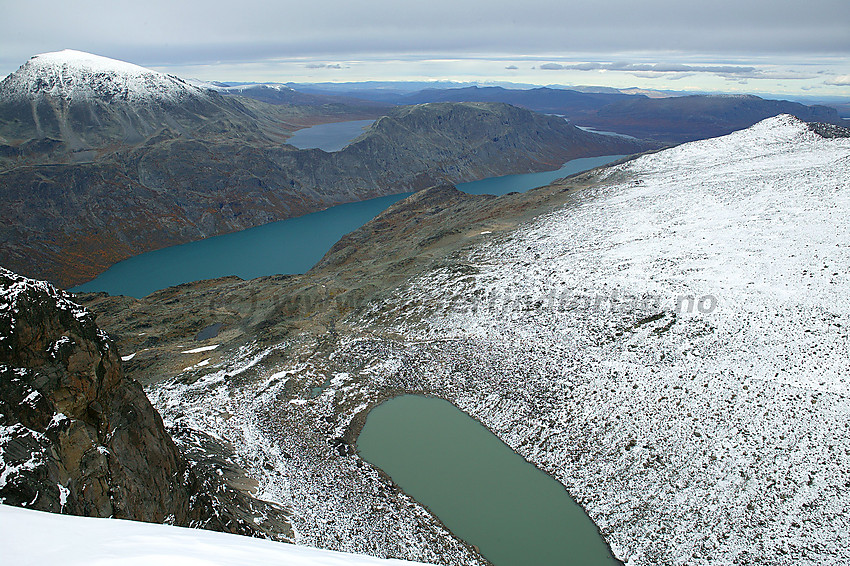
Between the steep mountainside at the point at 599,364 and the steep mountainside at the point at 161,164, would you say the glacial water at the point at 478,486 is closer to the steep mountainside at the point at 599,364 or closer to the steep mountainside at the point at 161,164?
the steep mountainside at the point at 599,364

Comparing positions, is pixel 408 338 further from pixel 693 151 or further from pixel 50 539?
pixel 693 151

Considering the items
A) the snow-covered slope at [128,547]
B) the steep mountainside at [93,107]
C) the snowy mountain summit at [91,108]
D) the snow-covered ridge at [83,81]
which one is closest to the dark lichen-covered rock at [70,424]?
the snow-covered slope at [128,547]

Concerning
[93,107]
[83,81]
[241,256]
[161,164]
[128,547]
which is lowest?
[241,256]

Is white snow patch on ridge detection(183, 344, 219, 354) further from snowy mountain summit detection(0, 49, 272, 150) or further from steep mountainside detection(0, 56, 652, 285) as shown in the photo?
snowy mountain summit detection(0, 49, 272, 150)

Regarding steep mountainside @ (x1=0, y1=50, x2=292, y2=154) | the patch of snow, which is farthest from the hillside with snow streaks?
steep mountainside @ (x1=0, y1=50, x2=292, y2=154)

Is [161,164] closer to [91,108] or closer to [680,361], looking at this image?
[91,108]

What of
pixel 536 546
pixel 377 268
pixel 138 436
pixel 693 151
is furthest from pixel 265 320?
pixel 693 151

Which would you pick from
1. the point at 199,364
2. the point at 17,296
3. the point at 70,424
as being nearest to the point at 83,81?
the point at 199,364
